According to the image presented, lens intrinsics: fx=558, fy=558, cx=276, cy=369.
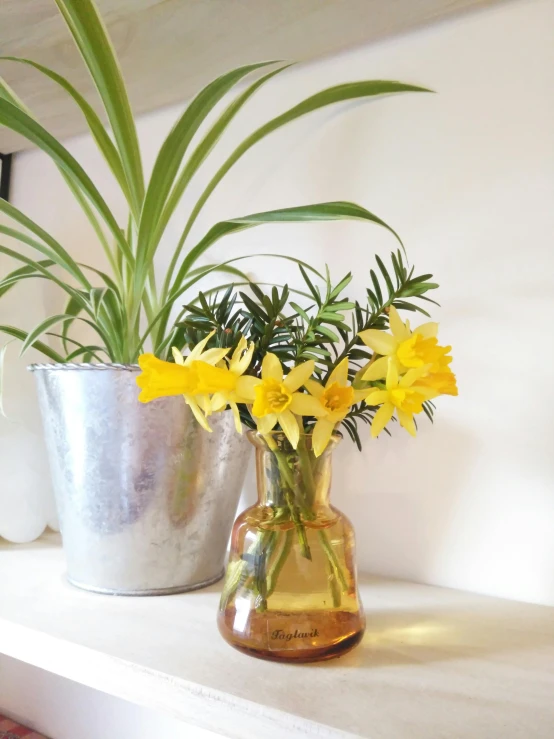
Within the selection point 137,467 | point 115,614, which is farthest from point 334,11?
point 115,614

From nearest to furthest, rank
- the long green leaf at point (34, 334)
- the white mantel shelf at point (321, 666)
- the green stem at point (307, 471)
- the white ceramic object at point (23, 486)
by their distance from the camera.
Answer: the white mantel shelf at point (321, 666) → the green stem at point (307, 471) → the long green leaf at point (34, 334) → the white ceramic object at point (23, 486)

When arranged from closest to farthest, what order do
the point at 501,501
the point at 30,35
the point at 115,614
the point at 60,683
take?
1. the point at 115,614
2. the point at 501,501
3. the point at 30,35
4. the point at 60,683

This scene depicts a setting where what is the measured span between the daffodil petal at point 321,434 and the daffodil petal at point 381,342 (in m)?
0.08

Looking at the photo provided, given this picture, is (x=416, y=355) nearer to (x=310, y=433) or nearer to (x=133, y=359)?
(x=310, y=433)

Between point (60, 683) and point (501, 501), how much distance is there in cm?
74

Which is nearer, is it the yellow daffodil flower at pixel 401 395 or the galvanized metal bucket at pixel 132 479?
the yellow daffodil flower at pixel 401 395

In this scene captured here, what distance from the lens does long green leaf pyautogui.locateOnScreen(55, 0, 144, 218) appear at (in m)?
0.58

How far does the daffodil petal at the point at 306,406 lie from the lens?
46 cm

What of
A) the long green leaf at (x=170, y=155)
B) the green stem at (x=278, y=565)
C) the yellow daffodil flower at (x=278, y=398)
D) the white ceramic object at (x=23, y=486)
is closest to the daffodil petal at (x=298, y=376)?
the yellow daffodil flower at (x=278, y=398)

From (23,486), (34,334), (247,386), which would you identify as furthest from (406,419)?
(23,486)

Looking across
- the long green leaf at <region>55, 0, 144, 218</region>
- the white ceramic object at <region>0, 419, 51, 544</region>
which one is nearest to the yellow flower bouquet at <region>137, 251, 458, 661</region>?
the long green leaf at <region>55, 0, 144, 218</region>

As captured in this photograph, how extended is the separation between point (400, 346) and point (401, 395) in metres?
0.04

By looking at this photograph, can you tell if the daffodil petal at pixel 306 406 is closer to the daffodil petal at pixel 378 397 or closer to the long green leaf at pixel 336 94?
the daffodil petal at pixel 378 397

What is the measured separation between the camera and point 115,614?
1.83ft
